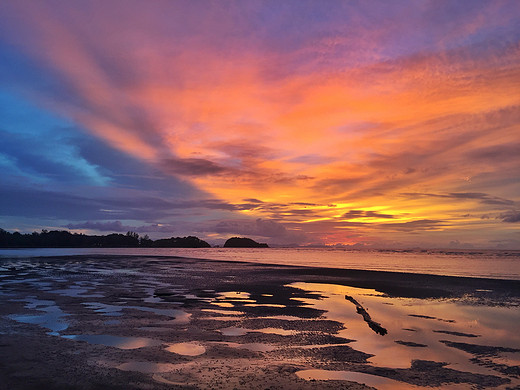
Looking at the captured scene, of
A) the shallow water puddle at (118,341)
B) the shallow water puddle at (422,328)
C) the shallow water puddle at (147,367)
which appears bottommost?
the shallow water puddle at (118,341)

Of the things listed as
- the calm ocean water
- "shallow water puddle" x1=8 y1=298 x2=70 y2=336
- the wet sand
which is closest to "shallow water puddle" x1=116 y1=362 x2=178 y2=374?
the wet sand

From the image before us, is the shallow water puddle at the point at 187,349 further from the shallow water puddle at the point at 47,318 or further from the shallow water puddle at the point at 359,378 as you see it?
the shallow water puddle at the point at 47,318

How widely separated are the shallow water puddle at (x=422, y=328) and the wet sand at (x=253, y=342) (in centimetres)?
5

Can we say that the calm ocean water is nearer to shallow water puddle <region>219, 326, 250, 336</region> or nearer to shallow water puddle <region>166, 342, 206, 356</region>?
shallow water puddle <region>219, 326, 250, 336</region>

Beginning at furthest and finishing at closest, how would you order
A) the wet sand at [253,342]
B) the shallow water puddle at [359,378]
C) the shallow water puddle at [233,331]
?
1. the shallow water puddle at [233,331]
2. the wet sand at [253,342]
3. the shallow water puddle at [359,378]

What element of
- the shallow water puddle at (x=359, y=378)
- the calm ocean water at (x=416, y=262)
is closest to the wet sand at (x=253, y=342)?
the shallow water puddle at (x=359, y=378)

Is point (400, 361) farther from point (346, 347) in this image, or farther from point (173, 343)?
point (173, 343)

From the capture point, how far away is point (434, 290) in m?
30.7

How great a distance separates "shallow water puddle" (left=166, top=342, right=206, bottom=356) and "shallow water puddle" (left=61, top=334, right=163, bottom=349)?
78 centimetres

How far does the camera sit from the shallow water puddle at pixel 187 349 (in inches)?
486

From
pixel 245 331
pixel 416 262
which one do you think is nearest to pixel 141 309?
pixel 245 331

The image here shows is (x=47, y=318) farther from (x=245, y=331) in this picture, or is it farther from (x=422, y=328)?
(x=422, y=328)

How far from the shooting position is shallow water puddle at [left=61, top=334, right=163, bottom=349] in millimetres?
13242

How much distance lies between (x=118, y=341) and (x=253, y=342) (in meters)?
4.86
